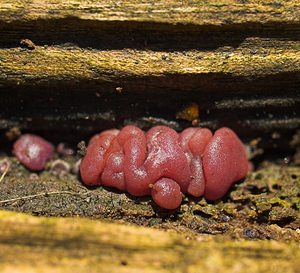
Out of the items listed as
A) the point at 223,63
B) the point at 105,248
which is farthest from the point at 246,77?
the point at 105,248

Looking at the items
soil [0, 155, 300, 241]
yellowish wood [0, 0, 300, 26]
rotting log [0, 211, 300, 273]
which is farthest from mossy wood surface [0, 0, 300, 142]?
rotting log [0, 211, 300, 273]

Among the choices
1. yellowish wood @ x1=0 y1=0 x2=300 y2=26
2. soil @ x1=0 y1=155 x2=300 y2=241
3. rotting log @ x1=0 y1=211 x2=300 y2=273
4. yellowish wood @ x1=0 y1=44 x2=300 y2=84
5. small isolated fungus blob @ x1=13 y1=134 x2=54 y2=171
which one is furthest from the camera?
small isolated fungus blob @ x1=13 y1=134 x2=54 y2=171

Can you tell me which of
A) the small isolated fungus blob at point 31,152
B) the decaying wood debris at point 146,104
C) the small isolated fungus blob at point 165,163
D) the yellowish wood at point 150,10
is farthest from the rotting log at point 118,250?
the yellowish wood at point 150,10

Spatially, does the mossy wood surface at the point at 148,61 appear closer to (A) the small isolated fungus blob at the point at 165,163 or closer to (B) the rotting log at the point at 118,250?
(A) the small isolated fungus blob at the point at 165,163

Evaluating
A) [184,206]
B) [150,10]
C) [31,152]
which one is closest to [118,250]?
[184,206]

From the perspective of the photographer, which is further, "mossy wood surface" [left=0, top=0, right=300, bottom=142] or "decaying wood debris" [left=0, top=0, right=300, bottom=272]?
"mossy wood surface" [left=0, top=0, right=300, bottom=142]

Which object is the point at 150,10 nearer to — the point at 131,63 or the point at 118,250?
the point at 131,63

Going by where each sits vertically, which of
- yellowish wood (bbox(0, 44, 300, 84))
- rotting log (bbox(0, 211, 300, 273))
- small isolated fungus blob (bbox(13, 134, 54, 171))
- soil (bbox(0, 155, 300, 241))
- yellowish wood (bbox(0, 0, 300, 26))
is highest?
yellowish wood (bbox(0, 0, 300, 26))

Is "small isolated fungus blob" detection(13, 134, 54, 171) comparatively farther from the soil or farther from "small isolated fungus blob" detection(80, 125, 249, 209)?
"small isolated fungus blob" detection(80, 125, 249, 209)
